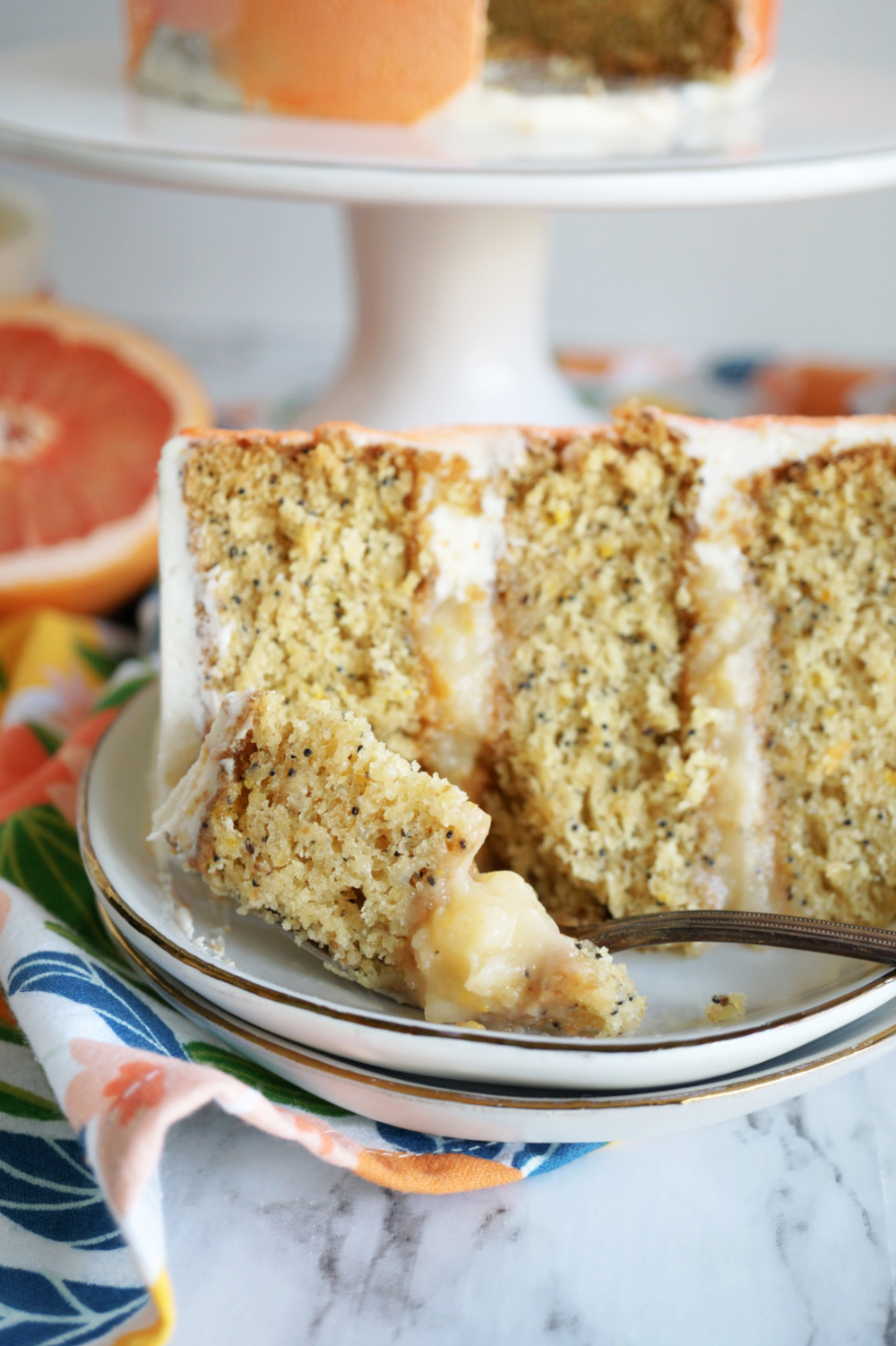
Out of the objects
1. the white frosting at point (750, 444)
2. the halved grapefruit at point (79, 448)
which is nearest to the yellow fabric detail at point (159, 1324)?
the white frosting at point (750, 444)

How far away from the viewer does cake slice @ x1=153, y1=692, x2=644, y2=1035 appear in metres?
0.69

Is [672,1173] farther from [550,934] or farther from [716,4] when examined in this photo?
[716,4]

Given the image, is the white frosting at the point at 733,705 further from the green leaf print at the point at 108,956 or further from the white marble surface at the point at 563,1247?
the green leaf print at the point at 108,956

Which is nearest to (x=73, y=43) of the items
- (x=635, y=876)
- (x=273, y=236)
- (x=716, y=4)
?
(x=716, y=4)

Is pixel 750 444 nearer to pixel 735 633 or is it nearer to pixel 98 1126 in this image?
pixel 735 633

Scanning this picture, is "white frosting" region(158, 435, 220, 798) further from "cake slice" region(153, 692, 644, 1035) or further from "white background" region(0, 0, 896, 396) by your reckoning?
"white background" region(0, 0, 896, 396)

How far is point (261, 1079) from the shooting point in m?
0.73

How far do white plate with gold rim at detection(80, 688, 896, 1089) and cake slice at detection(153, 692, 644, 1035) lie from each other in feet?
0.10

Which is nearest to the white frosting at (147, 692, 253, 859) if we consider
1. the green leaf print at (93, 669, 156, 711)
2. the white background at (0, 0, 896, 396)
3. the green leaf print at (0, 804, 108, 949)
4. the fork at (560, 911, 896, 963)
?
the green leaf print at (0, 804, 108, 949)

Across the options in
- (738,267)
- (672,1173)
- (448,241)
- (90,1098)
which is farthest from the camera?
(738,267)

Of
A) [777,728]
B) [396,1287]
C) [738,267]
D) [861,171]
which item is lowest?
[396,1287]

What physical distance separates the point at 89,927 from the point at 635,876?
0.38 meters

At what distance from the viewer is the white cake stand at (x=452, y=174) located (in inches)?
33.6

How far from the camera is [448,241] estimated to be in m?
1.24
